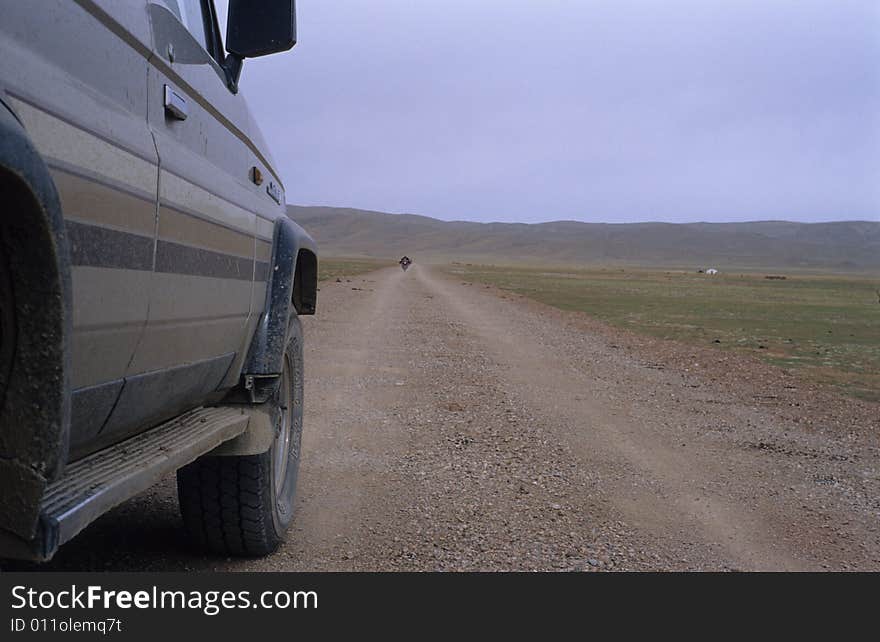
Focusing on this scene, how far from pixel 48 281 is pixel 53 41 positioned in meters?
0.63

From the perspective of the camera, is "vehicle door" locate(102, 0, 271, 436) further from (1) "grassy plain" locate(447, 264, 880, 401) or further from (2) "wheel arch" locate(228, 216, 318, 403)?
(1) "grassy plain" locate(447, 264, 880, 401)

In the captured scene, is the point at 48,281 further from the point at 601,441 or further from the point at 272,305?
the point at 601,441

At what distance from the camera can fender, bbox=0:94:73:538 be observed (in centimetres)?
170

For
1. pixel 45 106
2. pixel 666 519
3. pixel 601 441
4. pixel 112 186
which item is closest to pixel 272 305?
pixel 112 186

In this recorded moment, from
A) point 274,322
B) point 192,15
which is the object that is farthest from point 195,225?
point 274,322

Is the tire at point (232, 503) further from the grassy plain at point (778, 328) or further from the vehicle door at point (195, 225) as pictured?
the grassy plain at point (778, 328)

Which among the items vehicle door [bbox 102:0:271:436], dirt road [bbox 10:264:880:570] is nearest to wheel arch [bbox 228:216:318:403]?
vehicle door [bbox 102:0:271:436]

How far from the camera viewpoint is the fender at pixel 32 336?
5.58ft

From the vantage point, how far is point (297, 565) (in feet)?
13.5

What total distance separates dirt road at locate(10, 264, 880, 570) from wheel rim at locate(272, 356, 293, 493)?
0.33 m

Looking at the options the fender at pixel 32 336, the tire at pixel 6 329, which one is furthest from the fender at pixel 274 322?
the tire at pixel 6 329

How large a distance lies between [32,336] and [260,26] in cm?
193

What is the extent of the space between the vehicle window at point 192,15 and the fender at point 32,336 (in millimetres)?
1525

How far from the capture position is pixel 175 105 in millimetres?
2838
